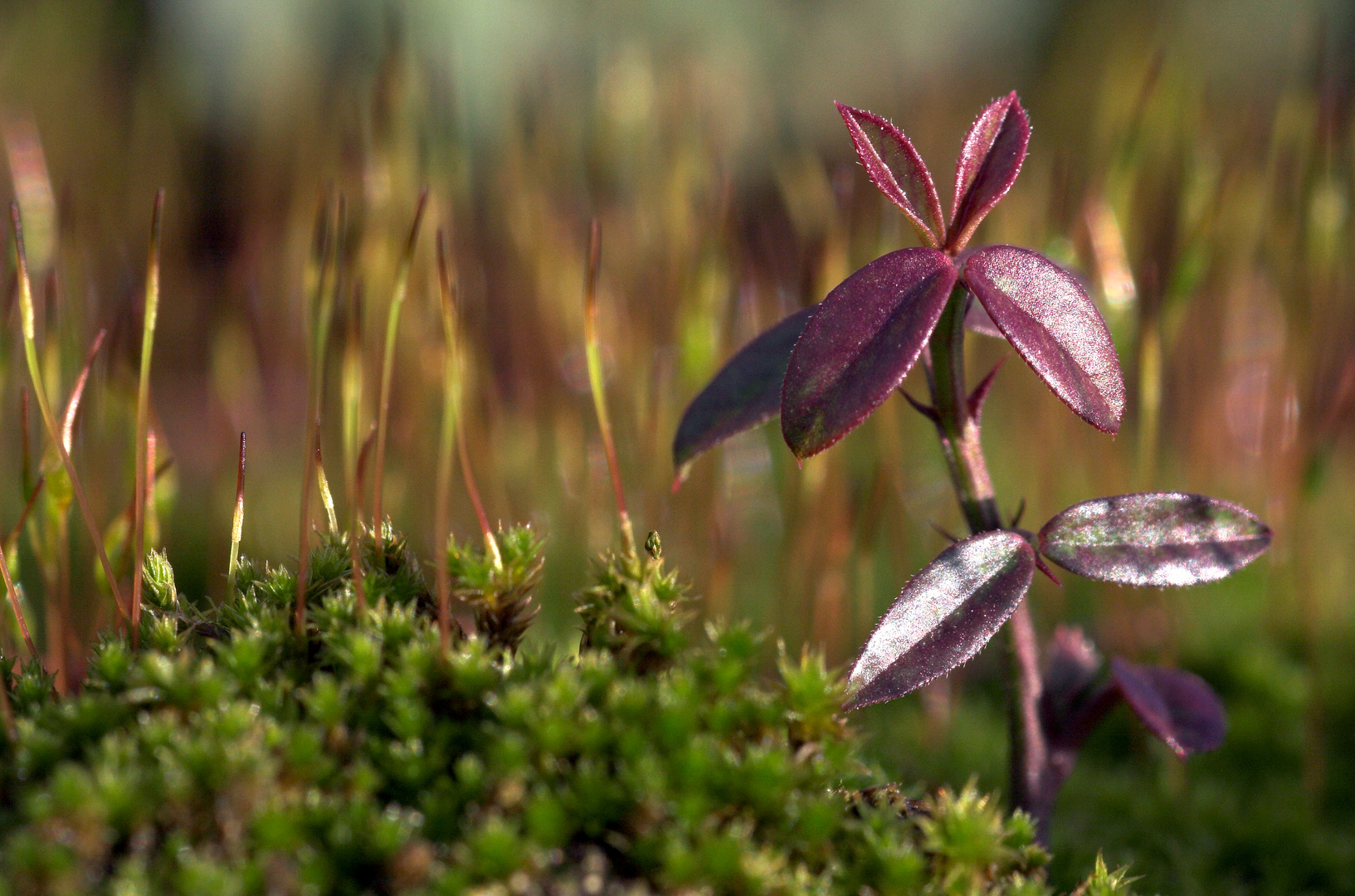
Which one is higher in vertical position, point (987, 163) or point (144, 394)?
point (987, 163)

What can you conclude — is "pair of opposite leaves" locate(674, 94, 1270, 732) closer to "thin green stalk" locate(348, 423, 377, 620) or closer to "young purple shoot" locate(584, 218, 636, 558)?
"young purple shoot" locate(584, 218, 636, 558)

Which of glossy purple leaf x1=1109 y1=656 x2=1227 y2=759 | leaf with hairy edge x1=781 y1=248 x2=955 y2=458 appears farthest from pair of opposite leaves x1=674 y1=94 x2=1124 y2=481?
glossy purple leaf x1=1109 y1=656 x2=1227 y2=759

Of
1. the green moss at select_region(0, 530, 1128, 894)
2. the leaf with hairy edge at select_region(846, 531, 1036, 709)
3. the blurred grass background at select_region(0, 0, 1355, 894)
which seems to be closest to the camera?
the green moss at select_region(0, 530, 1128, 894)

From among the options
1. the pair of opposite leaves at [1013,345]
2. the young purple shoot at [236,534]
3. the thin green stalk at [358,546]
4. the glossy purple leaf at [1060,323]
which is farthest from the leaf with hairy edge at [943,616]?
the young purple shoot at [236,534]

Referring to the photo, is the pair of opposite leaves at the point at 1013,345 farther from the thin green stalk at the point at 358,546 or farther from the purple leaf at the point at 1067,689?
the thin green stalk at the point at 358,546

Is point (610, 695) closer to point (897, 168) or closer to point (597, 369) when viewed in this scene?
point (597, 369)

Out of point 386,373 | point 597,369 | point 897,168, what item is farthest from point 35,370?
point 897,168
